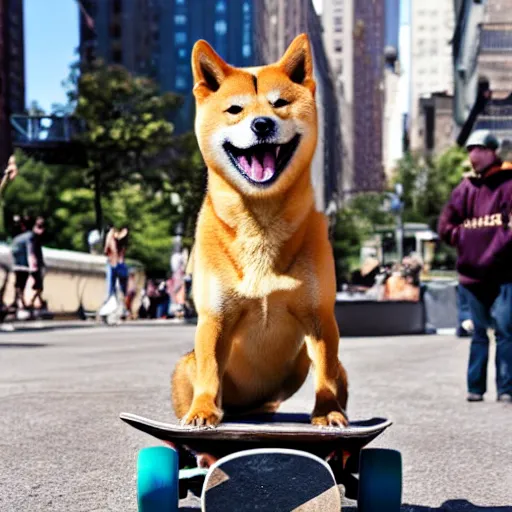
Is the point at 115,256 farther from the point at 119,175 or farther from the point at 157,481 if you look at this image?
the point at 119,175

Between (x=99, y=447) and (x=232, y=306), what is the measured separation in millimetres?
1932

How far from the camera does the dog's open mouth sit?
2982mm

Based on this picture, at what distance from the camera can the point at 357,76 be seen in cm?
1280

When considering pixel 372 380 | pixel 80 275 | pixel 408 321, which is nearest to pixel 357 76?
pixel 408 321

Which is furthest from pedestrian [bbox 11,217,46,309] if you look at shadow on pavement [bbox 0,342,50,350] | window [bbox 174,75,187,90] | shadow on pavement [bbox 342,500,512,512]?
window [bbox 174,75,187,90]

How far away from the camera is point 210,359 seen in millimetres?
3078

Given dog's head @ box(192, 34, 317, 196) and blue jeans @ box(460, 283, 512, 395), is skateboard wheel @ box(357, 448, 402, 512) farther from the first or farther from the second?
blue jeans @ box(460, 283, 512, 395)

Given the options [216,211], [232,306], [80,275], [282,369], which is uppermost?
[216,211]

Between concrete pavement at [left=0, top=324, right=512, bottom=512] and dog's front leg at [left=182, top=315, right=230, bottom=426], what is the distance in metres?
0.58

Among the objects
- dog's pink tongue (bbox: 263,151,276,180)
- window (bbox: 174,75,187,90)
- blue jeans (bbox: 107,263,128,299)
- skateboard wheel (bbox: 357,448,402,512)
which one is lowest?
blue jeans (bbox: 107,263,128,299)

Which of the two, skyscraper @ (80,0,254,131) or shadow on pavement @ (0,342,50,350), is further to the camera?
skyscraper @ (80,0,254,131)

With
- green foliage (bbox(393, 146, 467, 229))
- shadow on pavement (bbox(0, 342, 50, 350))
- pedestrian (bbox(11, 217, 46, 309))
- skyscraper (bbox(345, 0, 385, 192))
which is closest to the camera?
skyscraper (bbox(345, 0, 385, 192))

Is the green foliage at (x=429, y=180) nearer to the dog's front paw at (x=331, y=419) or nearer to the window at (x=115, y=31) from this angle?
the window at (x=115, y=31)

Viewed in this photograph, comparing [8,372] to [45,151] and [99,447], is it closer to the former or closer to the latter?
[99,447]
